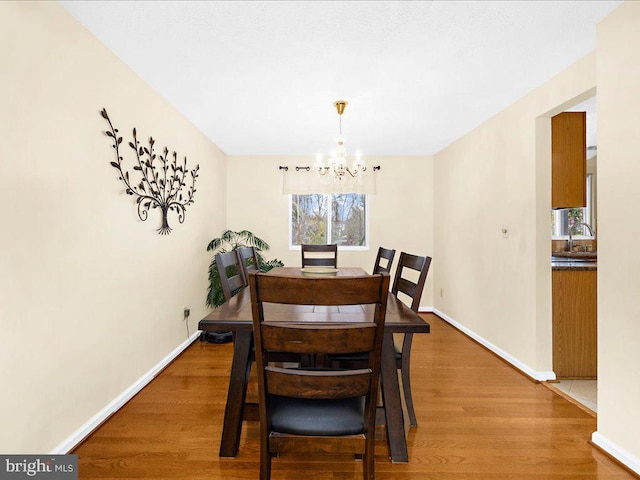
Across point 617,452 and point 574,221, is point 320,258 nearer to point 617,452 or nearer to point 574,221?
point 617,452

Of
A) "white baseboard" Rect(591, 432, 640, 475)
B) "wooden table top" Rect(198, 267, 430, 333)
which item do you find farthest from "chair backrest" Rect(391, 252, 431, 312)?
"white baseboard" Rect(591, 432, 640, 475)

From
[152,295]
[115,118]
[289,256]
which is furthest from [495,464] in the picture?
[289,256]

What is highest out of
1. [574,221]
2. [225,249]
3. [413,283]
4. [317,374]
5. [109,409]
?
[574,221]

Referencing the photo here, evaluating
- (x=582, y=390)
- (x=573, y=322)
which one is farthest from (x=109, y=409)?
(x=573, y=322)

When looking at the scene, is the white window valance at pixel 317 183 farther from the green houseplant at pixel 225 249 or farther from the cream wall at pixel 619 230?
the cream wall at pixel 619 230

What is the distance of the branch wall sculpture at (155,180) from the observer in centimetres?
235

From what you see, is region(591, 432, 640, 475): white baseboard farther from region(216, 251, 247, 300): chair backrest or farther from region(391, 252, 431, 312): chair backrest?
region(216, 251, 247, 300): chair backrest

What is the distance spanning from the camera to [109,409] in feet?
7.04

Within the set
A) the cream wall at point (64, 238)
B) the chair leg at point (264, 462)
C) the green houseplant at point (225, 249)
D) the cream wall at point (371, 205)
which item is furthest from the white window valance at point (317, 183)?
the chair leg at point (264, 462)

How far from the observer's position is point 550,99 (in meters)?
2.58

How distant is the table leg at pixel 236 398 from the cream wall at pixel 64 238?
0.84 metres

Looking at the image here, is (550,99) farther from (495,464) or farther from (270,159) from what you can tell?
(270,159)

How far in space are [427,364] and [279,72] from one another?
8.85 ft

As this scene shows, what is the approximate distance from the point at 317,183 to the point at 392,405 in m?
3.65
